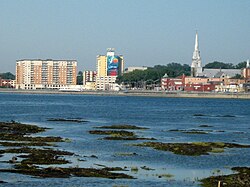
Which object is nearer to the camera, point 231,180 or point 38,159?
point 231,180

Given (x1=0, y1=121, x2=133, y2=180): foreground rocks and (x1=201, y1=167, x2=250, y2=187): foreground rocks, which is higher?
(x1=0, y1=121, x2=133, y2=180): foreground rocks

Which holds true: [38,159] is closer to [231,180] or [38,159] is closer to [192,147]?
[231,180]

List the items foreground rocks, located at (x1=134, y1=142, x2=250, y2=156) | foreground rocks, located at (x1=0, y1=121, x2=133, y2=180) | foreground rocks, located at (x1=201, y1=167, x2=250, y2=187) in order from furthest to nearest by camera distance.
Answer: foreground rocks, located at (x1=134, y1=142, x2=250, y2=156), foreground rocks, located at (x1=0, y1=121, x2=133, y2=180), foreground rocks, located at (x1=201, y1=167, x2=250, y2=187)

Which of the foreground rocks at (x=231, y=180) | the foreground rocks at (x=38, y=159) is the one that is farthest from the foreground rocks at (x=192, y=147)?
the foreground rocks at (x=231, y=180)

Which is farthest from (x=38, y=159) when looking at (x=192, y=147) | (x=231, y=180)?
(x=192, y=147)

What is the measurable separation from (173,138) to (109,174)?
21098 millimetres

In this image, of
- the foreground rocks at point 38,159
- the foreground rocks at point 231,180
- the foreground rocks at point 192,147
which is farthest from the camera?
the foreground rocks at point 192,147

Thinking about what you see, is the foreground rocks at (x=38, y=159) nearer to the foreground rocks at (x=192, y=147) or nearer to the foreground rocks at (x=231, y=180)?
the foreground rocks at (x=231, y=180)

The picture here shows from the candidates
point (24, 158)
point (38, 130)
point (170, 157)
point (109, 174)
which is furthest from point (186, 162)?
point (38, 130)

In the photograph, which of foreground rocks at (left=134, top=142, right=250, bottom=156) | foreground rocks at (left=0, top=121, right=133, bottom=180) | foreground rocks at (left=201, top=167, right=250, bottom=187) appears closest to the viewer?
foreground rocks at (left=201, top=167, right=250, bottom=187)

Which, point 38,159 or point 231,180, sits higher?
point 38,159

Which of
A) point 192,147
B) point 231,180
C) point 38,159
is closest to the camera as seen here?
point 231,180

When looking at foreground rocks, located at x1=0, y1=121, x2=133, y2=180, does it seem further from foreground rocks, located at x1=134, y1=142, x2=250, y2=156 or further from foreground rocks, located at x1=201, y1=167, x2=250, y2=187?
foreground rocks, located at x1=134, y1=142, x2=250, y2=156

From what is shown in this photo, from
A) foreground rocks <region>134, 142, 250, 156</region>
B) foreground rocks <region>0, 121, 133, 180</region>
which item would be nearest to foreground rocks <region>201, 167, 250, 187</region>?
foreground rocks <region>0, 121, 133, 180</region>
